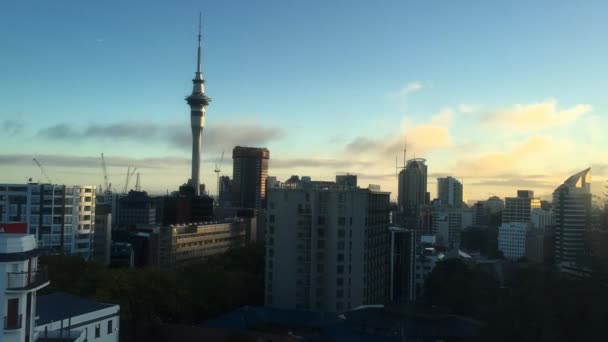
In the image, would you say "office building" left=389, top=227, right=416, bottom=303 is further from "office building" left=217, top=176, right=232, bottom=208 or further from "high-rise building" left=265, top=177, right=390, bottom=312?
"office building" left=217, top=176, right=232, bottom=208

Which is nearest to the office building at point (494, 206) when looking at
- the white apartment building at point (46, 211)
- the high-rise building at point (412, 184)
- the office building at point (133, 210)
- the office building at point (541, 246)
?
the high-rise building at point (412, 184)

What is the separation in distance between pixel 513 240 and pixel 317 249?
2932 inches

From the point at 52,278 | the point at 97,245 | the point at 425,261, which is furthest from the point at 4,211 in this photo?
the point at 425,261

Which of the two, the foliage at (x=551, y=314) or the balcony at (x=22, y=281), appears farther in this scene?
the foliage at (x=551, y=314)

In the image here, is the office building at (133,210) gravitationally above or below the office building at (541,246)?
above

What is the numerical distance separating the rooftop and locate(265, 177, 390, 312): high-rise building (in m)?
17.2

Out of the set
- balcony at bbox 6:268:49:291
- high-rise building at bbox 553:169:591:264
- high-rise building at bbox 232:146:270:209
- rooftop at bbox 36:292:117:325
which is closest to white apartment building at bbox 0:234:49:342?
balcony at bbox 6:268:49:291

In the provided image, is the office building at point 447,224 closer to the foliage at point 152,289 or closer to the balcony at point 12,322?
the foliage at point 152,289

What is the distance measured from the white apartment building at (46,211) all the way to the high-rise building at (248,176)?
371 feet

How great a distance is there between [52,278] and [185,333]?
25.8 feet

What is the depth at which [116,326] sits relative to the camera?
71.3 ft

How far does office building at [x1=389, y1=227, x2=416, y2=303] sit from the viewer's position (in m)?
45.9

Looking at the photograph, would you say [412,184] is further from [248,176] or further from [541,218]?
Answer: [541,218]

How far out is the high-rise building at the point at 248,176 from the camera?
168 metres
